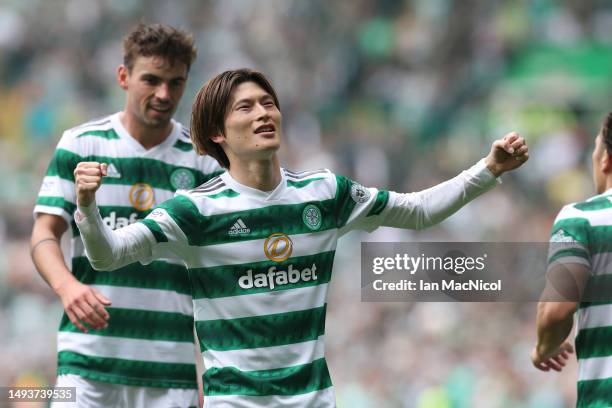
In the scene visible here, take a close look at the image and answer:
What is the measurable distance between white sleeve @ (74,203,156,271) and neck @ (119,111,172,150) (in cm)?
133

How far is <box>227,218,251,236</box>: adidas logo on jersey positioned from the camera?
4.48m

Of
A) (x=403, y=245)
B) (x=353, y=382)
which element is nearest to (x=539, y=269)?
(x=403, y=245)

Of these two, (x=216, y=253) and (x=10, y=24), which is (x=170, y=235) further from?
(x=10, y=24)

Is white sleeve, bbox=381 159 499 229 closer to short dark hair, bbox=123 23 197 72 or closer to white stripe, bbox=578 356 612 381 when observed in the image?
white stripe, bbox=578 356 612 381

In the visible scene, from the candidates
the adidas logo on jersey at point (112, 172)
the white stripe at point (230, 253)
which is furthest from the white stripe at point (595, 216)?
the adidas logo on jersey at point (112, 172)

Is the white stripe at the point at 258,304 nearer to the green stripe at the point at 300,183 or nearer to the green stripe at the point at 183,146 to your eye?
the green stripe at the point at 300,183

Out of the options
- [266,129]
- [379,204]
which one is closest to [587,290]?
[379,204]

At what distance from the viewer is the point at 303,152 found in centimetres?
1452

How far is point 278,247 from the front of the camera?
14.8 ft

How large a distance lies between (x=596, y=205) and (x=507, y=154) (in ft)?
1.39

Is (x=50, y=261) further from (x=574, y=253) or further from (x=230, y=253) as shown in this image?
(x=574, y=253)

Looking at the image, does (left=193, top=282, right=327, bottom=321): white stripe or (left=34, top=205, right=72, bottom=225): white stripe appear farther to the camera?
(left=34, top=205, right=72, bottom=225): white stripe

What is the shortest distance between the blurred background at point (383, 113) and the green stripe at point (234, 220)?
20.5ft

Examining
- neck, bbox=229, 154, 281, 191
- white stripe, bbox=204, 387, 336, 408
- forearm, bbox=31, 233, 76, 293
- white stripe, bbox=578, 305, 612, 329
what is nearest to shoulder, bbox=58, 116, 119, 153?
forearm, bbox=31, 233, 76, 293
